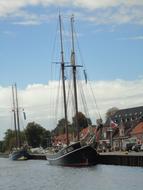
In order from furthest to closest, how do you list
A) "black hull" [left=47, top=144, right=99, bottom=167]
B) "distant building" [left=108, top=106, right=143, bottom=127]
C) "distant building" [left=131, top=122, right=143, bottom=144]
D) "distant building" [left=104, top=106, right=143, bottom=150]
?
"distant building" [left=108, top=106, right=143, bottom=127], "distant building" [left=104, top=106, right=143, bottom=150], "distant building" [left=131, top=122, right=143, bottom=144], "black hull" [left=47, top=144, right=99, bottom=167]

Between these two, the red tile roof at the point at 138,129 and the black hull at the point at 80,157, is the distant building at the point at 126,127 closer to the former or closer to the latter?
the red tile roof at the point at 138,129

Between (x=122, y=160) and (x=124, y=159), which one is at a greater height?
(x=124, y=159)

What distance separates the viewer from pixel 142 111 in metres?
157

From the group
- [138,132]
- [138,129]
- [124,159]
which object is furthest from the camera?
[138,129]

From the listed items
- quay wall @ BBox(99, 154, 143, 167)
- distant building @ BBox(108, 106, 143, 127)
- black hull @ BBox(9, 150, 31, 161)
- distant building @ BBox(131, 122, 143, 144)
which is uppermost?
distant building @ BBox(108, 106, 143, 127)

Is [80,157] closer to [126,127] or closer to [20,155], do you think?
[20,155]

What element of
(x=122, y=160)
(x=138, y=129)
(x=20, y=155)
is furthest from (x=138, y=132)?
(x=122, y=160)

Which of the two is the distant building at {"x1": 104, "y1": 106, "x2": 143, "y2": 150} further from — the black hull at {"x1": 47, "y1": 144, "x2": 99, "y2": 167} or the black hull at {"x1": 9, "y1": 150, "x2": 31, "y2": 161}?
the black hull at {"x1": 47, "y1": 144, "x2": 99, "y2": 167}

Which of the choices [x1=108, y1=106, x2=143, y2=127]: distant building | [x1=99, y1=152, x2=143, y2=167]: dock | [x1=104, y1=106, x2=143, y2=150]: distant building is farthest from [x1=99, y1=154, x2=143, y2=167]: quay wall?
[x1=108, y1=106, x2=143, y2=127]: distant building

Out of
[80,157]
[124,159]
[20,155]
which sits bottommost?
[124,159]

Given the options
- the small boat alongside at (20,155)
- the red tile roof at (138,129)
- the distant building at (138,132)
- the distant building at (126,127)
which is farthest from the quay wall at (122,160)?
the small boat alongside at (20,155)

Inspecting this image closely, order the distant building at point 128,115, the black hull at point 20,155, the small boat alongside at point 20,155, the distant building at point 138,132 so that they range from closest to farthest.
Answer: the distant building at point 138,132 < the small boat alongside at point 20,155 < the black hull at point 20,155 < the distant building at point 128,115

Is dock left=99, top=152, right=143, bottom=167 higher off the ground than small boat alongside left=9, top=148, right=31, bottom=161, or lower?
lower

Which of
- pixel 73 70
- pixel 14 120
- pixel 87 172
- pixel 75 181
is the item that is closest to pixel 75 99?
pixel 73 70
